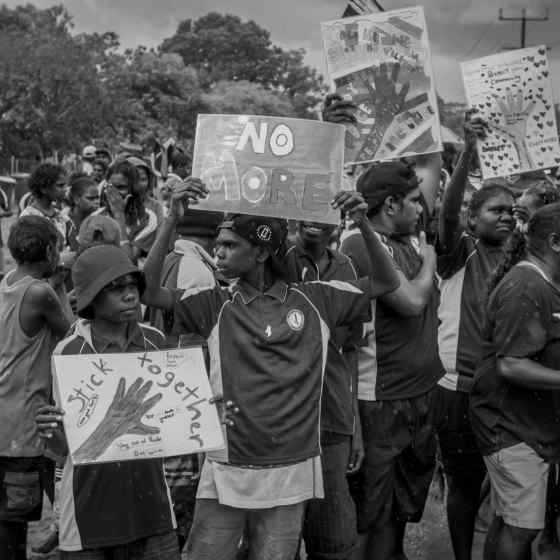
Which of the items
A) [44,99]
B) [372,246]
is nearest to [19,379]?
[372,246]

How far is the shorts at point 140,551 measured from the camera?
321 centimetres

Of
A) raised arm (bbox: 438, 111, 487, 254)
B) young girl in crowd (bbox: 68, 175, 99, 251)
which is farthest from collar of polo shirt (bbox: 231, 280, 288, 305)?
young girl in crowd (bbox: 68, 175, 99, 251)

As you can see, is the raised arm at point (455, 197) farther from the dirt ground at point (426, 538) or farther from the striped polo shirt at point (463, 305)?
the dirt ground at point (426, 538)

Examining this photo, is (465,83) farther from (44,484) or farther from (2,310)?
(44,484)

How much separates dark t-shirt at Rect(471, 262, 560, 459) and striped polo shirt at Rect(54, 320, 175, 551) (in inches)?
61.3

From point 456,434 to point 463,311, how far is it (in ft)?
2.13

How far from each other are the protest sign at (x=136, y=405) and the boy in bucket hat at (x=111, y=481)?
0.48 feet

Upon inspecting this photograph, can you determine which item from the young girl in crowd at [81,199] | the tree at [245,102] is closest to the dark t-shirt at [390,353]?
the young girl in crowd at [81,199]

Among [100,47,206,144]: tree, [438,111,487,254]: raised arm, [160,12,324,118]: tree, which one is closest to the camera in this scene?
[438,111,487,254]: raised arm

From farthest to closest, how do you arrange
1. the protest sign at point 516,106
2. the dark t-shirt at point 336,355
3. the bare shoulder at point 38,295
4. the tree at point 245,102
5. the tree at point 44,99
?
the tree at point 245,102 → the tree at point 44,99 → the protest sign at point 516,106 → the bare shoulder at point 38,295 → the dark t-shirt at point 336,355

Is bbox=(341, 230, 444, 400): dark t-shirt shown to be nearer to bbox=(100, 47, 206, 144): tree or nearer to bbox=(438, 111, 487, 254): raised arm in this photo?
bbox=(438, 111, 487, 254): raised arm

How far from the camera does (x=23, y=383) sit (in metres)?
3.98

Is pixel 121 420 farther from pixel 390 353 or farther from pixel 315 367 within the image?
pixel 390 353

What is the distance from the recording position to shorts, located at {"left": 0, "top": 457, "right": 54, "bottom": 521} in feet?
13.0
